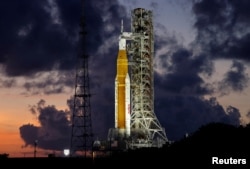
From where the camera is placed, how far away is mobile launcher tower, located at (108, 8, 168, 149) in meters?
105

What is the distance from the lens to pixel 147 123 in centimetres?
10950

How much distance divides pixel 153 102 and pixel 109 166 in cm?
3475

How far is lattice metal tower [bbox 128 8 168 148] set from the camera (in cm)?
10869

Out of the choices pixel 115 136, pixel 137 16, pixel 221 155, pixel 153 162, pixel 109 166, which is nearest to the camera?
pixel 221 155

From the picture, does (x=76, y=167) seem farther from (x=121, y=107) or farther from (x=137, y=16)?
(x=137, y=16)

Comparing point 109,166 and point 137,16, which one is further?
point 137,16

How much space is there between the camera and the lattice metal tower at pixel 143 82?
357 feet

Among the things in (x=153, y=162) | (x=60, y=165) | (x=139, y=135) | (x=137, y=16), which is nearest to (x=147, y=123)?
(x=139, y=135)

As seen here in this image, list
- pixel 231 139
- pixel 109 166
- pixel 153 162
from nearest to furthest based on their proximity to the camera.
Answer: pixel 231 139, pixel 153 162, pixel 109 166

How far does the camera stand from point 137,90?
108812mm

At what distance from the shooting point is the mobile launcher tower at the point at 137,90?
10488 cm

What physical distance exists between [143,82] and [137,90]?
75.1 inches

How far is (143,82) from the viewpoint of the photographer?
109 m

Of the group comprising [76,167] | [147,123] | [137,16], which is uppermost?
[137,16]
